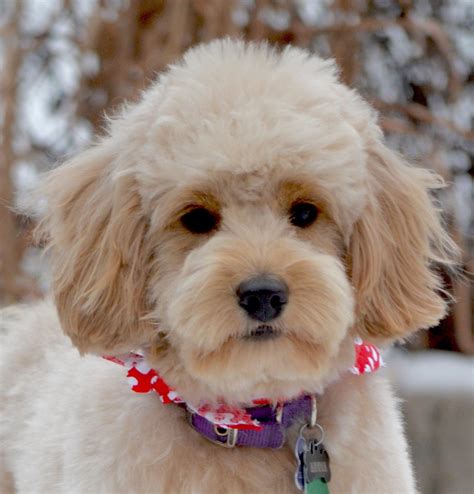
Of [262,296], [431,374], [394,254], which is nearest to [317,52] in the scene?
[431,374]

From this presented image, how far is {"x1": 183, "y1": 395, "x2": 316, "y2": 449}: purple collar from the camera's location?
2393 mm

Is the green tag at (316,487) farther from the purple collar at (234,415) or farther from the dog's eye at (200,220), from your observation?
the dog's eye at (200,220)

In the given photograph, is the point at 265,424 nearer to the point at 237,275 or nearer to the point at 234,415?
the point at 234,415

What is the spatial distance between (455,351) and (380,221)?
3.98m

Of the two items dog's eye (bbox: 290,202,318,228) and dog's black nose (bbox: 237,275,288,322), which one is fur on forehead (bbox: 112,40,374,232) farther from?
dog's black nose (bbox: 237,275,288,322)

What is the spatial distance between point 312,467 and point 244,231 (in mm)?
545

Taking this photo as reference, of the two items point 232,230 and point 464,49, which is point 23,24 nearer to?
point 464,49

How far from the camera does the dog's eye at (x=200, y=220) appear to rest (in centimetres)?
237

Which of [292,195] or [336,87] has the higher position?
[336,87]

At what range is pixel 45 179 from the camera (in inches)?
111

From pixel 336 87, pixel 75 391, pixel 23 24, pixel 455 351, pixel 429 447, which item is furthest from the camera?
pixel 455 351

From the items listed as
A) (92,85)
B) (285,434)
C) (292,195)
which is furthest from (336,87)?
(92,85)

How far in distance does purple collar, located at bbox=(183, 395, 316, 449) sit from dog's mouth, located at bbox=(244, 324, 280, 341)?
27cm

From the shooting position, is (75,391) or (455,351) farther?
(455,351)
